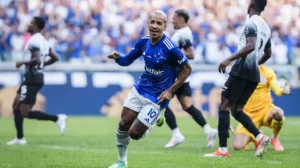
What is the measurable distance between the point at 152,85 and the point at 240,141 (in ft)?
12.5

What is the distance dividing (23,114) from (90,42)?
10.5m

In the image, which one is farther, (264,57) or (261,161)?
(264,57)

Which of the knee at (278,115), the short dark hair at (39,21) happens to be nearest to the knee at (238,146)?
the knee at (278,115)

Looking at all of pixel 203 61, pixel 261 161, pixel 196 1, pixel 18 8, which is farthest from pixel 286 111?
pixel 261 161

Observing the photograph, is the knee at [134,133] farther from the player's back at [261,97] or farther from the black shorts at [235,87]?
the player's back at [261,97]

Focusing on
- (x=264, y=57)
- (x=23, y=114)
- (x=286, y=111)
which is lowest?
(x=286, y=111)

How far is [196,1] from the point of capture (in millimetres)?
28234

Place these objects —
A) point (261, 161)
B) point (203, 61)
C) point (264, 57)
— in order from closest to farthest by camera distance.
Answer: point (261, 161), point (264, 57), point (203, 61)

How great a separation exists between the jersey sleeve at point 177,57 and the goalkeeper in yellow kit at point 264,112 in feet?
11.6

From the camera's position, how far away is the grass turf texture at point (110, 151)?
9.64 m

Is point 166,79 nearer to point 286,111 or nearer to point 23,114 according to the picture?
point 23,114

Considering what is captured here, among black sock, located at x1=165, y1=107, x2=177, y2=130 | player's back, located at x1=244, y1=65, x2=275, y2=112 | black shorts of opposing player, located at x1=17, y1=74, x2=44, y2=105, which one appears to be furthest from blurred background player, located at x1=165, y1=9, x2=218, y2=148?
black shorts of opposing player, located at x1=17, y1=74, x2=44, y2=105

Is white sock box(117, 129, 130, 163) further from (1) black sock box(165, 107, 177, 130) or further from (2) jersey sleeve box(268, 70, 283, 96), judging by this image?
(1) black sock box(165, 107, 177, 130)

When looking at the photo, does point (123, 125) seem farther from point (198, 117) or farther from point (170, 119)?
point (170, 119)
